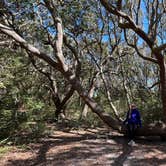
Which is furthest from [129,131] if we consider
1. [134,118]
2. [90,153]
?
[90,153]

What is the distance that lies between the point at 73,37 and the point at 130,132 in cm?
742

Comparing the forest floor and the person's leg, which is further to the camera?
the person's leg

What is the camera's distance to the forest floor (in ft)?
25.9

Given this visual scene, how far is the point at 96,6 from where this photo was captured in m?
15.0

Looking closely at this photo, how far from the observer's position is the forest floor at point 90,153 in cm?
790

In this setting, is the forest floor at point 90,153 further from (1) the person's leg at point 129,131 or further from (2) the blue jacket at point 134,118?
(2) the blue jacket at point 134,118

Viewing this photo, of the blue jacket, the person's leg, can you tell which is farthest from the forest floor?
the blue jacket

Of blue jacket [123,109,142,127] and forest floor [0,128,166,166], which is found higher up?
blue jacket [123,109,142,127]

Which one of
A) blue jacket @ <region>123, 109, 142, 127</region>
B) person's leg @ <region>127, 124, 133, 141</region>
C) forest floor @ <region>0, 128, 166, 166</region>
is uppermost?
blue jacket @ <region>123, 109, 142, 127</region>

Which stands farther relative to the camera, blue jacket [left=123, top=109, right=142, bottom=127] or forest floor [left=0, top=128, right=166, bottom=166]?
blue jacket [left=123, top=109, right=142, bottom=127]

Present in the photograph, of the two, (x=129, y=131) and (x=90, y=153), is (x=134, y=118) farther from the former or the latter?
(x=90, y=153)

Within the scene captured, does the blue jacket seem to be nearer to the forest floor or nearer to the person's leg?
the person's leg

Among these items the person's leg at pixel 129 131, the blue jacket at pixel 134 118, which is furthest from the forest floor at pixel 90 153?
the blue jacket at pixel 134 118

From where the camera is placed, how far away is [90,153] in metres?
8.66
